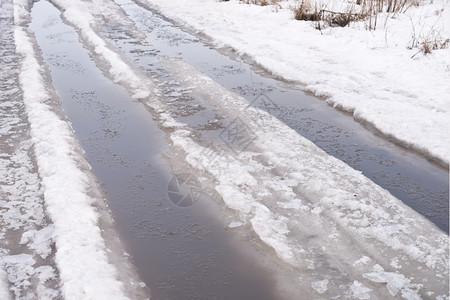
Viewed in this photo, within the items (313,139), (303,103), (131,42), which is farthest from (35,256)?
(131,42)

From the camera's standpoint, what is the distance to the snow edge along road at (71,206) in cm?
270

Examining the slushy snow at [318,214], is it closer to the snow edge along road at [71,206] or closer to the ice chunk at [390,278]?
the ice chunk at [390,278]

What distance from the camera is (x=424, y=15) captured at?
29.1 ft

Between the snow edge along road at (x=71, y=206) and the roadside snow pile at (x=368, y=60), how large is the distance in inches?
128

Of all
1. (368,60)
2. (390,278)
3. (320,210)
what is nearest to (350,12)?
(368,60)

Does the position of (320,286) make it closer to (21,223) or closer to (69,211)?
(69,211)

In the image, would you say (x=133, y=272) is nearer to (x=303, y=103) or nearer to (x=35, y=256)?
(x=35, y=256)

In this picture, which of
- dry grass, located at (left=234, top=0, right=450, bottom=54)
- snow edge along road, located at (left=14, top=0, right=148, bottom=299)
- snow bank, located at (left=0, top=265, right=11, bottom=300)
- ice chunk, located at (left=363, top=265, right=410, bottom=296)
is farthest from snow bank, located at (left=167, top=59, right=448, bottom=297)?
dry grass, located at (left=234, top=0, right=450, bottom=54)

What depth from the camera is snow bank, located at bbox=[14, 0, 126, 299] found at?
270 cm

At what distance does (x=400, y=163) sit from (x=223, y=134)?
1882 mm

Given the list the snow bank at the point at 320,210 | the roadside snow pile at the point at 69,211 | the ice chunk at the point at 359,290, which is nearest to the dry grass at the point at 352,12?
the snow bank at the point at 320,210

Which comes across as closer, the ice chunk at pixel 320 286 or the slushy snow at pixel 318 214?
the ice chunk at pixel 320 286

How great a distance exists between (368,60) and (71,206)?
18.1ft

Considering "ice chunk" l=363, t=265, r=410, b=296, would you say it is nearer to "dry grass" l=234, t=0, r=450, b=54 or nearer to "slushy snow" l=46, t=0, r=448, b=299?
"slushy snow" l=46, t=0, r=448, b=299
